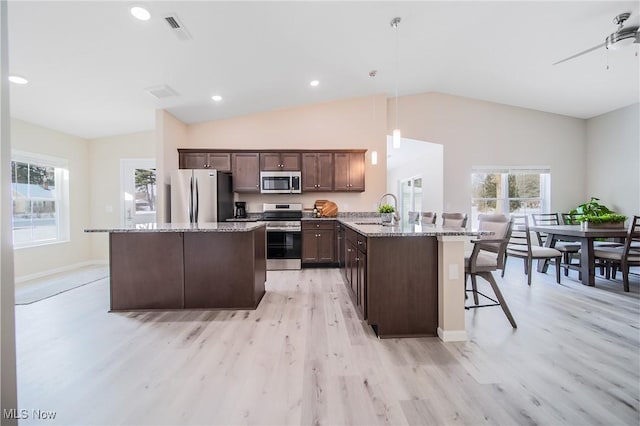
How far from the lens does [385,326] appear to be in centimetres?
229

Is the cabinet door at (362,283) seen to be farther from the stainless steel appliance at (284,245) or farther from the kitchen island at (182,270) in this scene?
the stainless steel appliance at (284,245)

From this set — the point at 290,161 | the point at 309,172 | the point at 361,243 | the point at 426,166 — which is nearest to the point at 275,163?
the point at 290,161

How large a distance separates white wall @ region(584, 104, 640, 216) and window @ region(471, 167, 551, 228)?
821 mm

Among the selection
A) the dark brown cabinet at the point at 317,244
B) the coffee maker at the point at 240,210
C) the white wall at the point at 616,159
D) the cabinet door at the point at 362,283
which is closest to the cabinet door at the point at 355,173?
the dark brown cabinet at the point at 317,244

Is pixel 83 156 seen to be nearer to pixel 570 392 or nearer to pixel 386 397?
pixel 386 397

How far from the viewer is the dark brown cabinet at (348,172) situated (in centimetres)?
507

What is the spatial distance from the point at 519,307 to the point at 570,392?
1523 millimetres

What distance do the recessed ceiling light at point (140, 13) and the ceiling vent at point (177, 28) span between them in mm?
146

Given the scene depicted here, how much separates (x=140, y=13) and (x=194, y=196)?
8.40 ft

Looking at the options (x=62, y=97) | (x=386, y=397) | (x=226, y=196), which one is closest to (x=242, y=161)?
(x=226, y=196)

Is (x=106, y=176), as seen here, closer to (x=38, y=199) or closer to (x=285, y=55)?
(x=38, y=199)

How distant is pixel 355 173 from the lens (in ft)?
16.7

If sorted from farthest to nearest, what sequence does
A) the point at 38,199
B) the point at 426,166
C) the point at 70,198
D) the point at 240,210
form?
the point at 426,166, the point at 240,210, the point at 70,198, the point at 38,199

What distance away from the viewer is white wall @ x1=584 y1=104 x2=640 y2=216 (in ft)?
15.6
